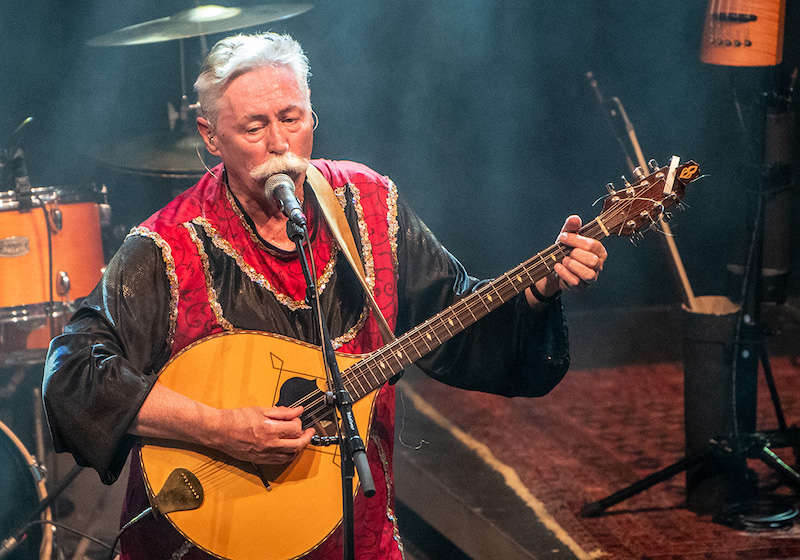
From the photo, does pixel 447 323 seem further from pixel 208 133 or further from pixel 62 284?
pixel 62 284

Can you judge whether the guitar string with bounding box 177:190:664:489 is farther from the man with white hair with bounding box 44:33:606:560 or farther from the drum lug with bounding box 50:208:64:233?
the drum lug with bounding box 50:208:64:233

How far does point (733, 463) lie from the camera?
4078 mm

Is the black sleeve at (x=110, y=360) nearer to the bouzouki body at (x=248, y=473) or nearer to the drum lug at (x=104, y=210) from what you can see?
the bouzouki body at (x=248, y=473)

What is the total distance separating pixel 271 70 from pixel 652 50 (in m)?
3.81

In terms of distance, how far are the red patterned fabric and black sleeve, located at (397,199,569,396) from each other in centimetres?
8

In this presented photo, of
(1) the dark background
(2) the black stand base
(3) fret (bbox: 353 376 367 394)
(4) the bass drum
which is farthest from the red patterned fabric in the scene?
(1) the dark background

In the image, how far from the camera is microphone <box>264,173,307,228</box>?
2.03m

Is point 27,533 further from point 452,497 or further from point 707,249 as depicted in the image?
point 707,249

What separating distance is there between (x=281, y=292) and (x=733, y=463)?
8.19ft

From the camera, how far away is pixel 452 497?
405 cm

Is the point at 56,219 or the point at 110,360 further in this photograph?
the point at 56,219

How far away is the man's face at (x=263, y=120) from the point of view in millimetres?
2332

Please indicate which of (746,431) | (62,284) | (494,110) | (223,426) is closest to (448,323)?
(223,426)

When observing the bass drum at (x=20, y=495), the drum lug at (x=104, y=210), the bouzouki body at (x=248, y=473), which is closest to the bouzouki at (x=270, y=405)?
the bouzouki body at (x=248, y=473)
